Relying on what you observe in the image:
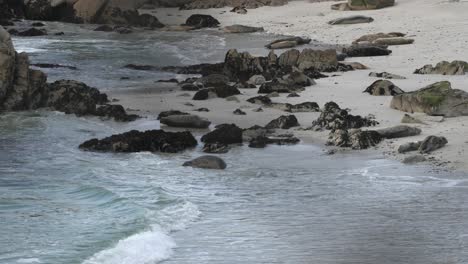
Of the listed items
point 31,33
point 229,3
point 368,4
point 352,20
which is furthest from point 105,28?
point 368,4

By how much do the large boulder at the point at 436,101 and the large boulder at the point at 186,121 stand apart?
12.0 feet

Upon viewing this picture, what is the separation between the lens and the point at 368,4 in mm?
36656

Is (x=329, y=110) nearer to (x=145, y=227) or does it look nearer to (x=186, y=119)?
(x=186, y=119)

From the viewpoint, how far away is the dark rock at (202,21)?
129 ft

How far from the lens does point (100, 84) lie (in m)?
22.4

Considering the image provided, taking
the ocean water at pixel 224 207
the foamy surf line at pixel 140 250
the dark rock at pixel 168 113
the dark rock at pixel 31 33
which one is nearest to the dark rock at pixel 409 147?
the ocean water at pixel 224 207

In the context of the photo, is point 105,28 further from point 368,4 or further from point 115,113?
point 115,113

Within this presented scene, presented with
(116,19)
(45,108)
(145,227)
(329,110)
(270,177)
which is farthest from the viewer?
(116,19)

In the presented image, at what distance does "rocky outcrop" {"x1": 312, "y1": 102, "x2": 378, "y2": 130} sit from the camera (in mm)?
14719

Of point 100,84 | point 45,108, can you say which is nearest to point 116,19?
point 100,84

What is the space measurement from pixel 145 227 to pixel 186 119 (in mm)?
6905

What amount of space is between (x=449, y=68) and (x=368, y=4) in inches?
672

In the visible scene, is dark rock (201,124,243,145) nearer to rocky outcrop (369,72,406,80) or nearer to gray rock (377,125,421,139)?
gray rock (377,125,421,139)

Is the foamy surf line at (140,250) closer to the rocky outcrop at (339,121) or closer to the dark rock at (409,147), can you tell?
the dark rock at (409,147)
